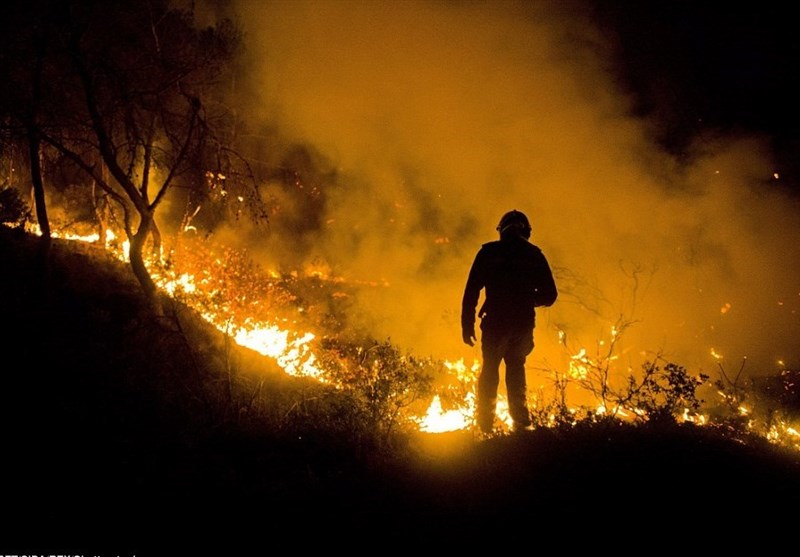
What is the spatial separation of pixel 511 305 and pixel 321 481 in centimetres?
234

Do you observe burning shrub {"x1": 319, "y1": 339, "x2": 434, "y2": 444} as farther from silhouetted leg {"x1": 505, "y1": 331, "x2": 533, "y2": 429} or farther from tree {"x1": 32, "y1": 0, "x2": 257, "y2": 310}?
tree {"x1": 32, "y1": 0, "x2": 257, "y2": 310}

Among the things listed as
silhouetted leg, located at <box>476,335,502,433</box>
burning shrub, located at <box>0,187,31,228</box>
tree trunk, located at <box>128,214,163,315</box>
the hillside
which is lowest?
the hillside

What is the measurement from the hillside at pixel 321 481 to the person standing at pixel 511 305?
0.73m

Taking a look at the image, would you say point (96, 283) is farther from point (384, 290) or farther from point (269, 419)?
point (384, 290)

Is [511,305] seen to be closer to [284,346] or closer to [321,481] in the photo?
[321,481]

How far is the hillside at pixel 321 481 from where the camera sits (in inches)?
95.5

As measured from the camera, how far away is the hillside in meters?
2.43

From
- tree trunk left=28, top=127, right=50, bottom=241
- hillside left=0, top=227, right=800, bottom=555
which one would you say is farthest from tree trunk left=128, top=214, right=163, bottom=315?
hillside left=0, top=227, right=800, bottom=555

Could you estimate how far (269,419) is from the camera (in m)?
4.40

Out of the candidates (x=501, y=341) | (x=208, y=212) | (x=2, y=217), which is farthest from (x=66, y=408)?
(x=208, y=212)

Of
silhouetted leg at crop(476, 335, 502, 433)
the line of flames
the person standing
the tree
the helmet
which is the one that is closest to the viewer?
silhouetted leg at crop(476, 335, 502, 433)

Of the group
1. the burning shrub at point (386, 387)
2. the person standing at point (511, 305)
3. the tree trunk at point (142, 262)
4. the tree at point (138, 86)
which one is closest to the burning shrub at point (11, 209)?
the tree at point (138, 86)

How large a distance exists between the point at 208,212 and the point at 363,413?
440 inches

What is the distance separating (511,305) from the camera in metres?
4.45
